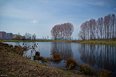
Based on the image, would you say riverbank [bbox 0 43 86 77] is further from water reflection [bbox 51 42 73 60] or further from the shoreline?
water reflection [bbox 51 42 73 60]

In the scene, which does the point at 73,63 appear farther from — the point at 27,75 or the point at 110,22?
the point at 110,22

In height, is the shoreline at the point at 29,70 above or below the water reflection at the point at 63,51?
above

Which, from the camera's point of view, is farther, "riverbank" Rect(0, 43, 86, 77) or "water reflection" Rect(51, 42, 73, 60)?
"water reflection" Rect(51, 42, 73, 60)

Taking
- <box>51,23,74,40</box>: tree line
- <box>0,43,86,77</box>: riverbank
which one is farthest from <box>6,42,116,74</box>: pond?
<box>51,23,74,40</box>: tree line

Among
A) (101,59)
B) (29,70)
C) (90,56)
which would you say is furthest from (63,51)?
(29,70)

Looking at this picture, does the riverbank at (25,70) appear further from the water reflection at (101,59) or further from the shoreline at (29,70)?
the water reflection at (101,59)

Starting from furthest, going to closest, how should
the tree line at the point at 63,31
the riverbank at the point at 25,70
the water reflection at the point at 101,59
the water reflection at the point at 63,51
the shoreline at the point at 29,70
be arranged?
the tree line at the point at 63,31 → the water reflection at the point at 63,51 → the water reflection at the point at 101,59 → the shoreline at the point at 29,70 → the riverbank at the point at 25,70

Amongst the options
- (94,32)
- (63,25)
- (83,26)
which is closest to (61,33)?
(63,25)

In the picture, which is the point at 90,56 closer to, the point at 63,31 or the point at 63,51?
the point at 63,51

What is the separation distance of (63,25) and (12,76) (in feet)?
347

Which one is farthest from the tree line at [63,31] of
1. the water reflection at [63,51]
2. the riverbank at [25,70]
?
the riverbank at [25,70]

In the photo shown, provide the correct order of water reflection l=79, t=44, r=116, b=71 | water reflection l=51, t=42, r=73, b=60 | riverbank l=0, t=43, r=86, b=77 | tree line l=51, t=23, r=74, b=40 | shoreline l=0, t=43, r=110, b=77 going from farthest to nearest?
tree line l=51, t=23, r=74, b=40 → water reflection l=51, t=42, r=73, b=60 → water reflection l=79, t=44, r=116, b=71 → shoreline l=0, t=43, r=110, b=77 → riverbank l=0, t=43, r=86, b=77

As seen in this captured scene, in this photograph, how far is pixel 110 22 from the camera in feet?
246

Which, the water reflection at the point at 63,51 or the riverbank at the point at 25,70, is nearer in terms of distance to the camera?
the riverbank at the point at 25,70
